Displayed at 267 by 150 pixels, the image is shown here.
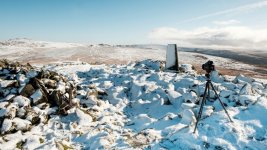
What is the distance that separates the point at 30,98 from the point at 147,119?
530 cm

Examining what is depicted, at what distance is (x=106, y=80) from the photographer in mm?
18062

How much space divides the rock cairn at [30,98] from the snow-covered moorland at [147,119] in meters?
0.08

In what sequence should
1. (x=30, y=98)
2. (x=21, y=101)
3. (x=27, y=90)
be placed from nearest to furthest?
(x=21, y=101) < (x=30, y=98) < (x=27, y=90)

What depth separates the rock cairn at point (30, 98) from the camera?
11.5 metres

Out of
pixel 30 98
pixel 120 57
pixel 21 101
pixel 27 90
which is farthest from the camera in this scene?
pixel 120 57

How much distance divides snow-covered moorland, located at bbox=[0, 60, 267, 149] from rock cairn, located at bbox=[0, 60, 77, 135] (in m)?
0.08

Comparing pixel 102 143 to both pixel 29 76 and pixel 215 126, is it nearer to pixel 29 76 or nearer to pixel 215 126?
pixel 215 126

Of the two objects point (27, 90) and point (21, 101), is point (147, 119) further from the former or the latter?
point (27, 90)

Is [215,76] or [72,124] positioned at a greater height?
[215,76]

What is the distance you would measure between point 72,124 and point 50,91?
106 inches

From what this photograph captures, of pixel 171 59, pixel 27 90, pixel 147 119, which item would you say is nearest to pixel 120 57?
pixel 171 59

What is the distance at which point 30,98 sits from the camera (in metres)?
13.2

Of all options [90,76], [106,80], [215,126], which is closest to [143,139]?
[215,126]

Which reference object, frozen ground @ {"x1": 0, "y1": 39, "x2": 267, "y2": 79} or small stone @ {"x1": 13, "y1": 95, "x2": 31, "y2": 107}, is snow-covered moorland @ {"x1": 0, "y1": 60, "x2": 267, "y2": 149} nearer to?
small stone @ {"x1": 13, "y1": 95, "x2": 31, "y2": 107}
